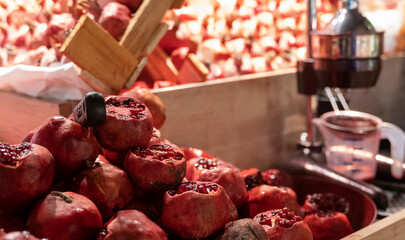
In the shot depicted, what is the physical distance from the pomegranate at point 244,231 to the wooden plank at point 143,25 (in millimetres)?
797

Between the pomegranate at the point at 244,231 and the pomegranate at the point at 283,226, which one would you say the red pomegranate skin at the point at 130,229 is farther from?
the pomegranate at the point at 283,226

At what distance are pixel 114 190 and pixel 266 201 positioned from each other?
0.41 m

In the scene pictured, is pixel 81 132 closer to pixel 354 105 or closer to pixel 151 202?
pixel 151 202

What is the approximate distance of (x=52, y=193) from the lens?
29.2 inches

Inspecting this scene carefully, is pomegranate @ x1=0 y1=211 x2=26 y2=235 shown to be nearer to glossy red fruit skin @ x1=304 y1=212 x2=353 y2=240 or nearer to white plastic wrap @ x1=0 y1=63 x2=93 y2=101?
white plastic wrap @ x1=0 y1=63 x2=93 y2=101

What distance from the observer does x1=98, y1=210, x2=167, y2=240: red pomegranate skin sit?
0.70m

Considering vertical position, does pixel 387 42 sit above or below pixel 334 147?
above

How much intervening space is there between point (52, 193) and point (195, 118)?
1.04 m

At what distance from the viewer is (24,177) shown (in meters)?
0.71

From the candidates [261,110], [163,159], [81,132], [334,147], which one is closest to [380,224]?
[163,159]

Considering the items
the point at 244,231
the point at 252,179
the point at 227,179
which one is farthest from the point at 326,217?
the point at 244,231

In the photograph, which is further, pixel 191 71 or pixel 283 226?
pixel 191 71

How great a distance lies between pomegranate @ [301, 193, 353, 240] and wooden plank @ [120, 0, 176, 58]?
75 centimetres

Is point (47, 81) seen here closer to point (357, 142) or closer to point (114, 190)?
point (114, 190)
